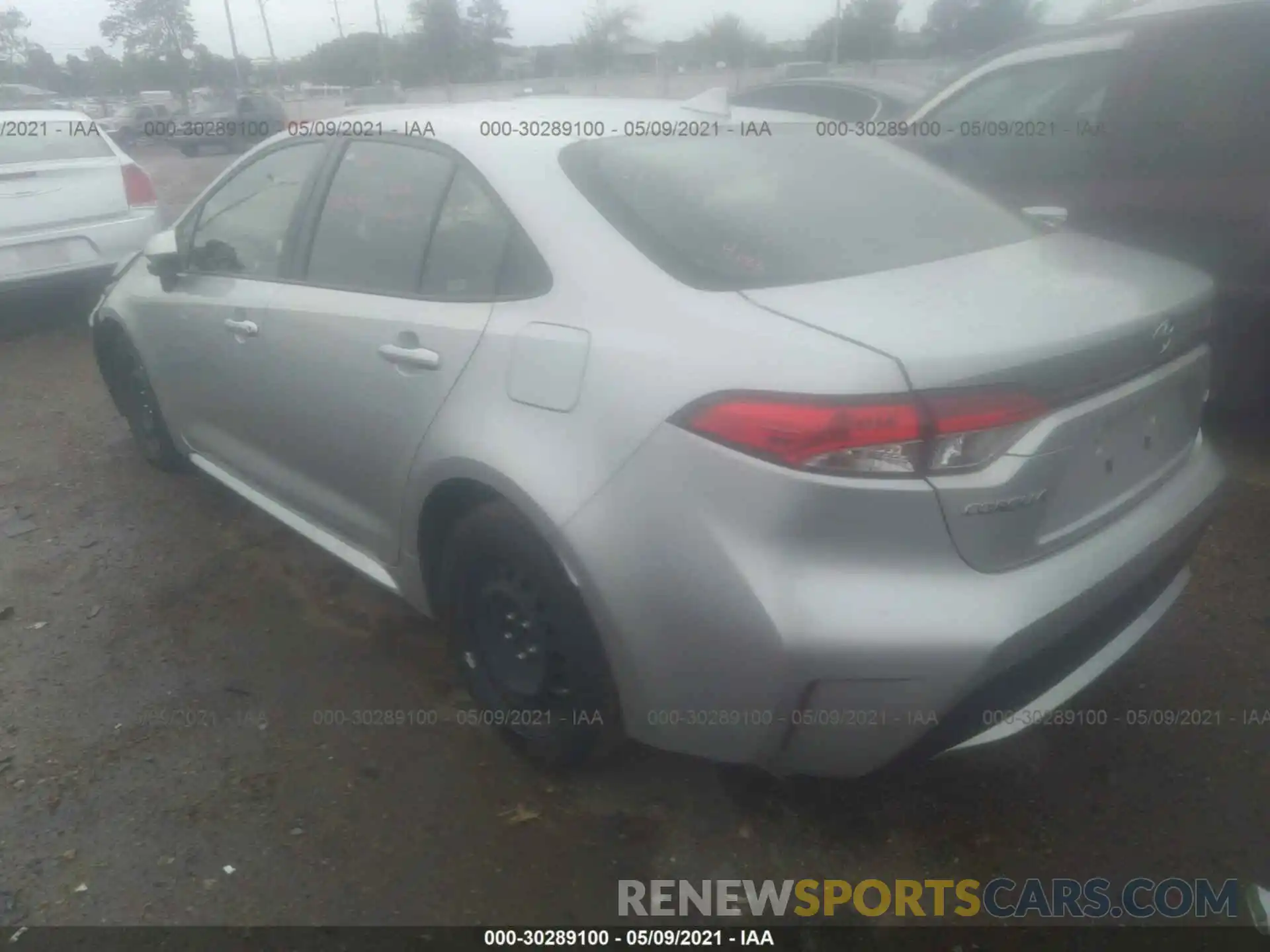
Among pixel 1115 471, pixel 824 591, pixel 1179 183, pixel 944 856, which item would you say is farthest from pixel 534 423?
pixel 1179 183

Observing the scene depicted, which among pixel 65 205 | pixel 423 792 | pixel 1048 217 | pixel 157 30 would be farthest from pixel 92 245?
pixel 157 30

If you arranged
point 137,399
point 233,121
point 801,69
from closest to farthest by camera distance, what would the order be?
point 137,399 → point 801,69 → point 233,121

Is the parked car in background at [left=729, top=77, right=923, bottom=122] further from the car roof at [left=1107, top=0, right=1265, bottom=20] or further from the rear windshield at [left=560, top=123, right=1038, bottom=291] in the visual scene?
the rear windshield at [left=560, top=123, right=1038, bottom=291]

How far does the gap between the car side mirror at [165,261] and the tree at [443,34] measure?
6742mm

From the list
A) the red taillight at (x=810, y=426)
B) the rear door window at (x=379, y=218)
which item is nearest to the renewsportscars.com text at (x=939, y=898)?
the red taillight at (x=810, y=426)

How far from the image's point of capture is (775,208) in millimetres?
2229

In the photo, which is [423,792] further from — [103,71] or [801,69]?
[103,71]

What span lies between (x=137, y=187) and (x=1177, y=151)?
6.28 metres

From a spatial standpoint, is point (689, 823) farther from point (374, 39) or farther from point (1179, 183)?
point (374, 39)

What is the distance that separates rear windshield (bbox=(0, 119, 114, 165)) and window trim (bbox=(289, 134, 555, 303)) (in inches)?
171

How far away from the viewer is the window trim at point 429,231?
2.20 meters

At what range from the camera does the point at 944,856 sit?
217cm

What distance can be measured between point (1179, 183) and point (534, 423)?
2791 millimetres

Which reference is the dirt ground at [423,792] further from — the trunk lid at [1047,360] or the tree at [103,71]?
the tree at [103,71]
